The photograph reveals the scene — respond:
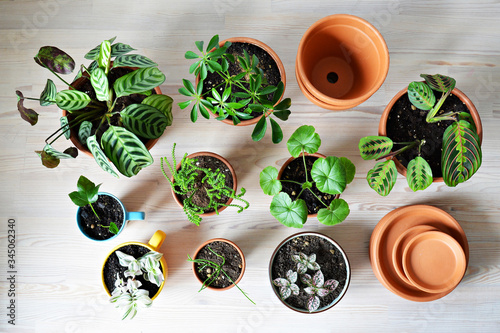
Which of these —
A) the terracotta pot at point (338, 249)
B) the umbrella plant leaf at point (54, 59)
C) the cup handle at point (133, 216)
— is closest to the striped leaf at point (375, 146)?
the terracotta pot at point (338, 249)

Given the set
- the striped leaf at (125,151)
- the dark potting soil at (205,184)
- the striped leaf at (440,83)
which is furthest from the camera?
the dark potting soil at (205,184)

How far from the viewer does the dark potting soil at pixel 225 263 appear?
4.68 ft

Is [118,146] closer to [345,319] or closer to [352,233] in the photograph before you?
[352,233]

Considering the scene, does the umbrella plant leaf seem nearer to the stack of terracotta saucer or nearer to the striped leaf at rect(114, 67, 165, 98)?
the striped leaf at rect(114, 67, 165, 98)

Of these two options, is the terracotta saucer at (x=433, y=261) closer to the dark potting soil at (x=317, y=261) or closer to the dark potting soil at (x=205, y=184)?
the dark potting soil at (x=317, y=261)

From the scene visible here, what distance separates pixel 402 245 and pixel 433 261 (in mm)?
114

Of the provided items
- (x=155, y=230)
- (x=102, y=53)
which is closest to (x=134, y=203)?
(x=155, y=230)

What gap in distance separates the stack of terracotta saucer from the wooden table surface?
0.40ft

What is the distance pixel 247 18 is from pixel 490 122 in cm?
106

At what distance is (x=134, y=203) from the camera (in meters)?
1.50

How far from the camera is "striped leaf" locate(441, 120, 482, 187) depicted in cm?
118

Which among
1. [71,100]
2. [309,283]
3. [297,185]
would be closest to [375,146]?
[297,185]

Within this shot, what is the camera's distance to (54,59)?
1.16m

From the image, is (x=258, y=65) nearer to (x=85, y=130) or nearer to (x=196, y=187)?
(x=196, y=187)
